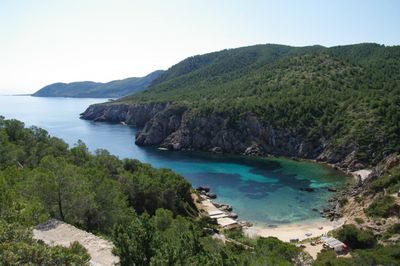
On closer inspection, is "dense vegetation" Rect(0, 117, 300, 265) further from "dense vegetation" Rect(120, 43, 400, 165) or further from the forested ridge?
"dense vegetation" Rect(120, 43, 400, 165)

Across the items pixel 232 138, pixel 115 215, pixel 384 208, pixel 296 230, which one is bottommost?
pixel 296 230

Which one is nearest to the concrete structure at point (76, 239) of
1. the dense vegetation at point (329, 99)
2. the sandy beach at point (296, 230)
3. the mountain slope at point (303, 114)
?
the sandy beach at point (296, 230)

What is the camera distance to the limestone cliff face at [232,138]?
10106 cm

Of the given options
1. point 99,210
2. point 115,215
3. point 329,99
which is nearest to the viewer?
point 99,210

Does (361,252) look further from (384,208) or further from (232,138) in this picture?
(232,138)

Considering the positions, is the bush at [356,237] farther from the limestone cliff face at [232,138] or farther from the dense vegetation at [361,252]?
the limestone cliff face at [232,138]

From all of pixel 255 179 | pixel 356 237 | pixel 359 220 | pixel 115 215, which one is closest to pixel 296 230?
pixel 359 220

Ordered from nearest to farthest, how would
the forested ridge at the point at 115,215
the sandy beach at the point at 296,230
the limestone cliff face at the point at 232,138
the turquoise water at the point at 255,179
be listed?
the forested ridge at the point at 115,215, the sandy beach at the point at 296,230, the turquoise water at the point at 255,179, the limestone cliff face at the point at 232,138

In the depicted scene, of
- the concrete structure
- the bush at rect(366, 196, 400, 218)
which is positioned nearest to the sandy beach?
the bush at rect(366, 196, 400, 218)

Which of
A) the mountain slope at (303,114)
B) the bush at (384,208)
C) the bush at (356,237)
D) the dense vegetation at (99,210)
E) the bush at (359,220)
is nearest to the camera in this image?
the dense vegetation at (99,210)

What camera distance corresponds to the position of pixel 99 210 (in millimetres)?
31016

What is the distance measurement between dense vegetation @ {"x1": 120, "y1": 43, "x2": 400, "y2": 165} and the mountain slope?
22 centimetres

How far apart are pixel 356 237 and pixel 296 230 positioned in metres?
11.4

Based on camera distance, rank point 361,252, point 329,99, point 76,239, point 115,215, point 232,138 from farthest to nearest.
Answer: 1. point 232,138
2. point 329,99
3. point 361,252
4. point 115,215
5. point 76,239
